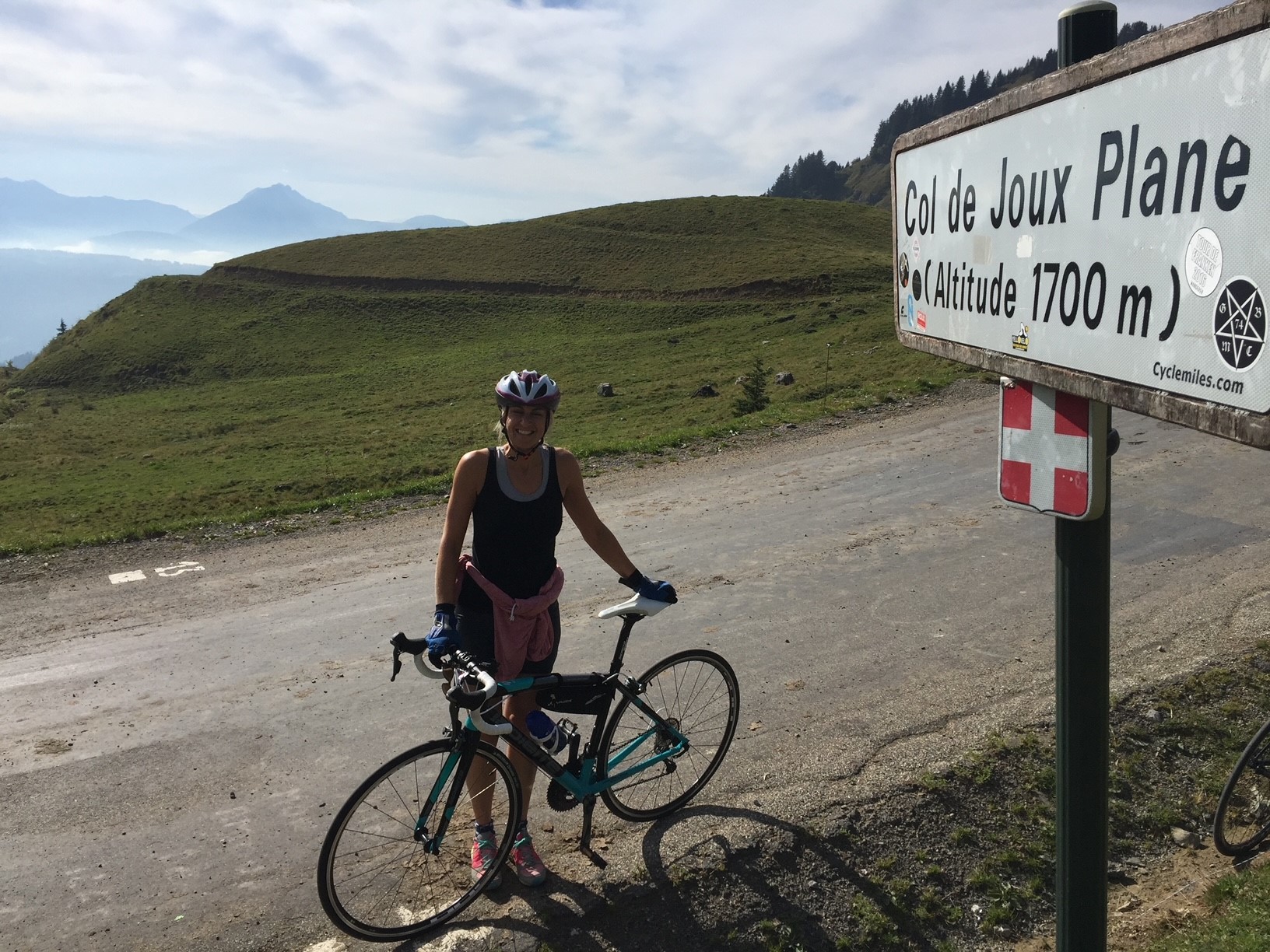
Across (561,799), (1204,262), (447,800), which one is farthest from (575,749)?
(1204,262)

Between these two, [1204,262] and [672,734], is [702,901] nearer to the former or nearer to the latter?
[672,734]

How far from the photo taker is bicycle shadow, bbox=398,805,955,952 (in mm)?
3633

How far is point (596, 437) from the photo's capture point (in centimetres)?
2381

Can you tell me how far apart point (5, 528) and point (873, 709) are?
2031 cm

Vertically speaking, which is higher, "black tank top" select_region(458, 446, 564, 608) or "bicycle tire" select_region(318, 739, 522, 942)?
"black tank top" select_region(458, 446, 564, 608)

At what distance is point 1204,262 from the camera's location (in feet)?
5.48

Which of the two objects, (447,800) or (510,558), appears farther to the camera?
(510,558)

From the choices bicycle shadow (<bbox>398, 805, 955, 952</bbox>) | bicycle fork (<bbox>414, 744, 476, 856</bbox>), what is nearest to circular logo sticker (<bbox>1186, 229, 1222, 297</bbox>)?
bicycle shadow (<bbox>398, 805, 955, 952</bbox>)

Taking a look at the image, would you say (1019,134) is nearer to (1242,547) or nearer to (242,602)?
(1242,547)

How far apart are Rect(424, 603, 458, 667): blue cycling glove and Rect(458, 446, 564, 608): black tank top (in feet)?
0.89

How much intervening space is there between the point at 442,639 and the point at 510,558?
19.5 inches

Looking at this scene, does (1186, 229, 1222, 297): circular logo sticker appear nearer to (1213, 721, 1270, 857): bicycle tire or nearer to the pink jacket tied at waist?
the pink jacket tied at waist

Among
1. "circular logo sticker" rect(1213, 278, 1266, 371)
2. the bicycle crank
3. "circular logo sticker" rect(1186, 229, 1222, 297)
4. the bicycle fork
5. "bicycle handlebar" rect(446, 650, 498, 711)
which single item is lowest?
the bicycle crank

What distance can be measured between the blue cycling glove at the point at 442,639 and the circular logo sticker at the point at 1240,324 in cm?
289
